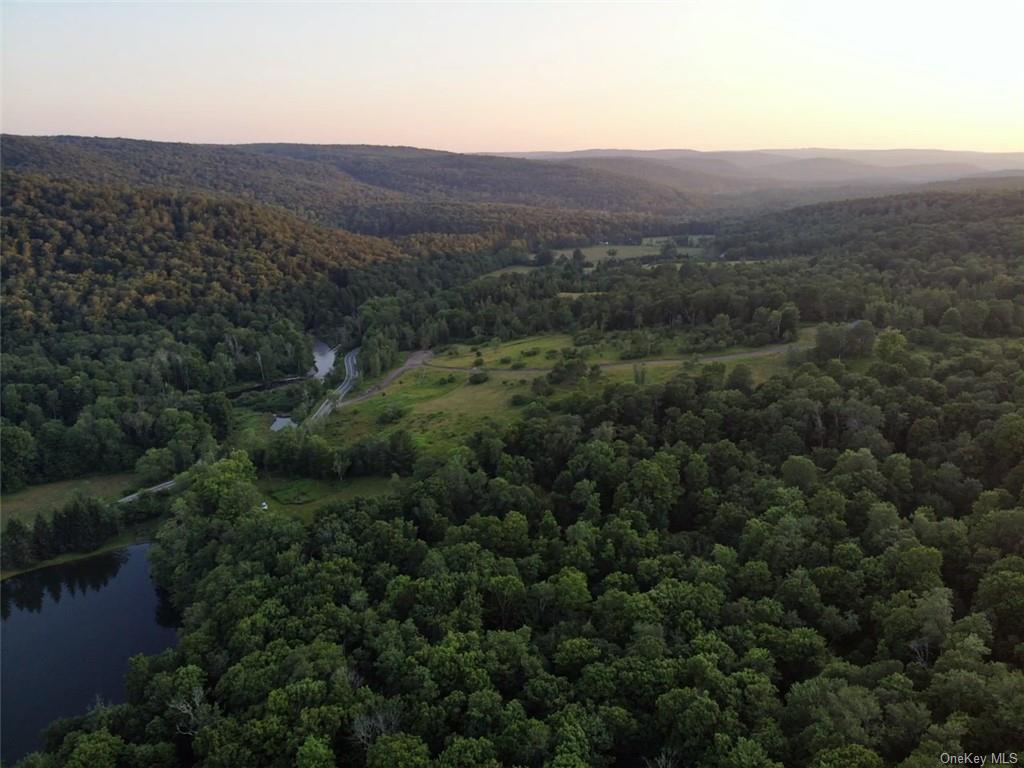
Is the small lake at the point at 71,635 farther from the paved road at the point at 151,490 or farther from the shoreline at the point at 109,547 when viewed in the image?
the paved road at the point at 151,490

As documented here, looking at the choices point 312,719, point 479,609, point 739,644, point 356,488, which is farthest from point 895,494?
point 356,488

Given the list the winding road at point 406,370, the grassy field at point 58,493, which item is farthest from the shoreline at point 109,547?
the grassy field at point 58,493

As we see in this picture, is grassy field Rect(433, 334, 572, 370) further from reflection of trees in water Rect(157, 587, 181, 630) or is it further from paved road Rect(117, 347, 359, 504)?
reflection of trees in water Rect(157, 587, 181, 630)

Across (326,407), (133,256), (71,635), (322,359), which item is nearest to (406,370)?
(326,407)

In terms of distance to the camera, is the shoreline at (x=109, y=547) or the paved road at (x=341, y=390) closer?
the shoreline at (x=109, y=547)

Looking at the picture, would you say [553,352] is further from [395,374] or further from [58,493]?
[58,493]

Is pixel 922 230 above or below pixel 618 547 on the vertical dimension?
above
